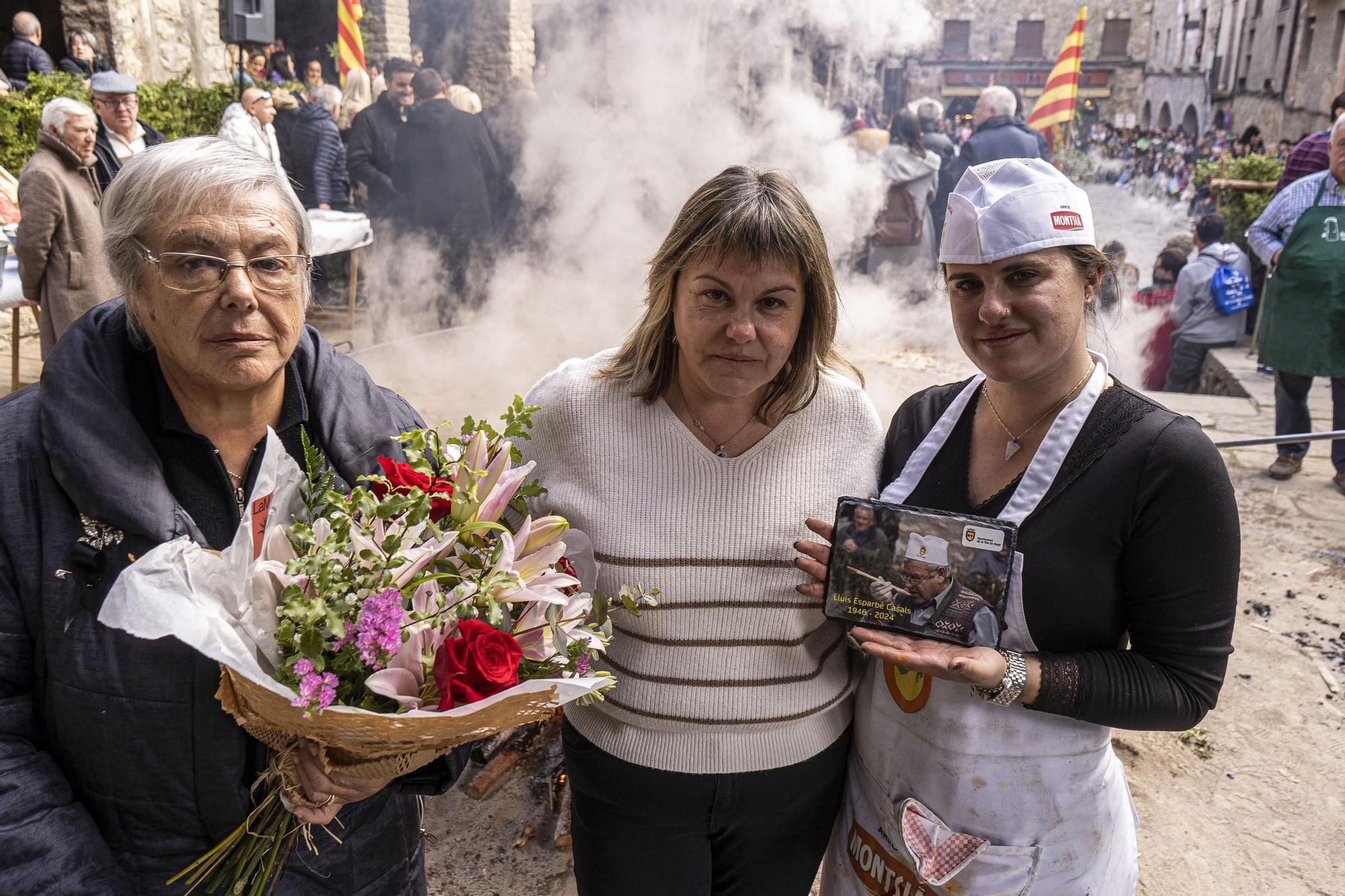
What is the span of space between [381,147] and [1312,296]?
7.78 metres

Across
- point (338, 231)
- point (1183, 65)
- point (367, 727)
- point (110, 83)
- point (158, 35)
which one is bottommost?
point (367, 727)

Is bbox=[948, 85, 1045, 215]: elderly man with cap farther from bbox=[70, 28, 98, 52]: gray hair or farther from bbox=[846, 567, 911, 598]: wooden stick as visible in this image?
bbox=[70, 28, 98, 52]: gray hair

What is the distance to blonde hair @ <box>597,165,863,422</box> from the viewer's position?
172 cm

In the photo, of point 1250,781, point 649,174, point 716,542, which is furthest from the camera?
point 649,174

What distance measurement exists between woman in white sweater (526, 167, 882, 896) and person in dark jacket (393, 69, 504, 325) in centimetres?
738

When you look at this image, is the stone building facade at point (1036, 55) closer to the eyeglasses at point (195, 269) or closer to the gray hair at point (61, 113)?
the gray hair at point (61, 113)

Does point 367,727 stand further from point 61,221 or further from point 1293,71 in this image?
point 1293,71

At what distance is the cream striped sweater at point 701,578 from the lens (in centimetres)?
176

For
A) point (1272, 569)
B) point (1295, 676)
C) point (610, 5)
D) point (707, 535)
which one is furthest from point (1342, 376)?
point (610, 5)

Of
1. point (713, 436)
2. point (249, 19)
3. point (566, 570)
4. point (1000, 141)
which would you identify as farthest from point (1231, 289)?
point (249, 19)

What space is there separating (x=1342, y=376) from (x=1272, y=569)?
1598mm

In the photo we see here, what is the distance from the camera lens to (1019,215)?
5.29 feet

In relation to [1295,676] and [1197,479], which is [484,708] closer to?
[1197,479]

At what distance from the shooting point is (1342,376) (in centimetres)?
564
